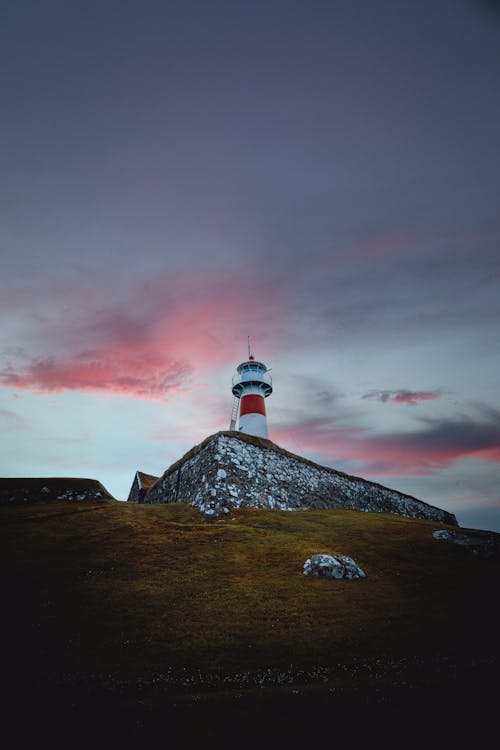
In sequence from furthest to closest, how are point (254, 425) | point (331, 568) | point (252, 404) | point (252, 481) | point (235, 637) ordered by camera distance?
1. point (252, 404)
2. point (254, 425)
3. point (252, 481)
4. point (331, 568)
5. point (235, 637)

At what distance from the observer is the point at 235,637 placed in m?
11.5

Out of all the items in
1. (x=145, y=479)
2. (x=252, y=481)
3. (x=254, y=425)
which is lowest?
(x=252, y=481)

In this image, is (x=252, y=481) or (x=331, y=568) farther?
(x=252, y=481)

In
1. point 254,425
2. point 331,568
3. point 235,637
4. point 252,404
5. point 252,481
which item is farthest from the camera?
point 252,404

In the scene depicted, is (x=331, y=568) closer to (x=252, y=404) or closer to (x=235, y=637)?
(x=235, y=637)

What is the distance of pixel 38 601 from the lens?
13.1 metres

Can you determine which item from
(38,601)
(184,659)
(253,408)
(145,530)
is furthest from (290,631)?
(253,408)

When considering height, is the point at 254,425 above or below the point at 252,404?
below

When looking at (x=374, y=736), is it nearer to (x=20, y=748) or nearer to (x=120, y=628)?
(x=20, y=748)

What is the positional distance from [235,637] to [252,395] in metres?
41.8

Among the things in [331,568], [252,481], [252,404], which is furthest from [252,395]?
[331,568]

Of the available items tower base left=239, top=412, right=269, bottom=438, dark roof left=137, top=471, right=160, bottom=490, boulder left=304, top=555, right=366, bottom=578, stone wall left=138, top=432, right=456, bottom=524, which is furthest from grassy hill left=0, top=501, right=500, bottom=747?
dark roof left=137, top=471, right=160, bottom=490

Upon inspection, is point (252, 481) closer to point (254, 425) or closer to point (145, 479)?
point (254, 425)

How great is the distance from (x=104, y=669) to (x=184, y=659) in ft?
7.35
